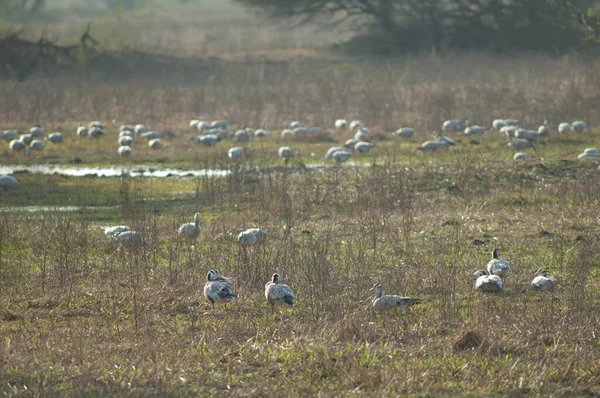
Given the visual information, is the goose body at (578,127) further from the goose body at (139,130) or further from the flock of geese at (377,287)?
the flock of geese at (377,287)

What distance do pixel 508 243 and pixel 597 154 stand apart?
7.51 meters

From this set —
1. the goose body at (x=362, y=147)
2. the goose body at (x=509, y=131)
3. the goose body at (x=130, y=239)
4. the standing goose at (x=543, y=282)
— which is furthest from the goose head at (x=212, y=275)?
the goose body at (x=509, y=131)

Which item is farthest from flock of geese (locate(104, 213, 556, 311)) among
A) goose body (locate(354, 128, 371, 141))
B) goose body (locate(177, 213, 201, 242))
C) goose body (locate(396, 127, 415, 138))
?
goose body (locate(396, 127, 415, 138))

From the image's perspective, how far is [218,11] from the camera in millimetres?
88875

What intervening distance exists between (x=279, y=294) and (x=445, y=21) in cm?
3832

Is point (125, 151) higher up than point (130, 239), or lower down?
lower down

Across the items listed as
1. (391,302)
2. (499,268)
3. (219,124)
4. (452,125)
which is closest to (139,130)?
(219,124)

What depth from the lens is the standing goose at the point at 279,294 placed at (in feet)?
26.6

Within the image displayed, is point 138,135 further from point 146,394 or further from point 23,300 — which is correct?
point 146,394

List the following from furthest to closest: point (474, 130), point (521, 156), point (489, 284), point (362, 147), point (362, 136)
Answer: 1. point (474, 130)
2. point (362, 136)
3. point (362, 147)
4. point (521, 156)
5. point (489, 284)

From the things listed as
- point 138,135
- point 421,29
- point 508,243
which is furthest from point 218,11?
point 508,243

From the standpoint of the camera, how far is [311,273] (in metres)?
8.88

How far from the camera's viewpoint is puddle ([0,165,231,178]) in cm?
1786

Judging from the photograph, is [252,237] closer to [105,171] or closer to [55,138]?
[105,171]
